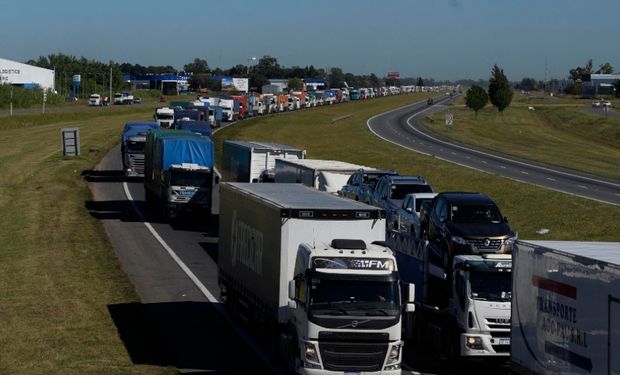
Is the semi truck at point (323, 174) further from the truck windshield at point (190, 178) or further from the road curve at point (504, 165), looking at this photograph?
the road curve at point (504, 165)

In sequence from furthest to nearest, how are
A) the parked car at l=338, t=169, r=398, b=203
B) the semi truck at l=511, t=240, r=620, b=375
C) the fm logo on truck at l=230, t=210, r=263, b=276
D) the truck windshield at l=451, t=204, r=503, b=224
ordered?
1. the parked car at l=338, t=169, r=398, b=203
2. the truck windshield at l=451, t=204, r=503, b=224
3. the fm logo on truck at l=230, t=210, r=263, b=276
4. the semi truck at l=511, t=240, r=620, b=375

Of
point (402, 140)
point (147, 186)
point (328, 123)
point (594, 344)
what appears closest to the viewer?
point (594, 344)

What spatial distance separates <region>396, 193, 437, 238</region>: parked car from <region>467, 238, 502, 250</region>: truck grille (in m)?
4.13

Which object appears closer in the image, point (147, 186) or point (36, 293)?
point (36, 293)

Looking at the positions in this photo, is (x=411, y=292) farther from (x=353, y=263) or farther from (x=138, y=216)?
(x=138, y=216)

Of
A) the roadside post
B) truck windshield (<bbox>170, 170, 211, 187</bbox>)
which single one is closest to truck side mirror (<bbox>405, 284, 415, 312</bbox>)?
truck windshield (<bbox>170, 170, 211, 187</bbox>)

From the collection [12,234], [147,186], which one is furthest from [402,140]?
[12,234]

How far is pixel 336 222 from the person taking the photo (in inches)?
805

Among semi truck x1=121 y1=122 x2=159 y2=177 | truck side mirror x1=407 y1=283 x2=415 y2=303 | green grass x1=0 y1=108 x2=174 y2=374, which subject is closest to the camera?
truck side mirror x1=407 y1=283 x2=415 y2=303

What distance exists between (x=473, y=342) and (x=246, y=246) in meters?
5.46

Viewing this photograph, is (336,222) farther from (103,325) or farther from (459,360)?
(103,325)

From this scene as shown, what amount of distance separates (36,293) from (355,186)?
12185 millimetres

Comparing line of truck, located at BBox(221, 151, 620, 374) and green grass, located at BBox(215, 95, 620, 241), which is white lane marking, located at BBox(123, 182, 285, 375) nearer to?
line of truck, located at BBox(221, 151, 620, 374)

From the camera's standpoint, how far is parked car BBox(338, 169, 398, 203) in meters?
36.2
